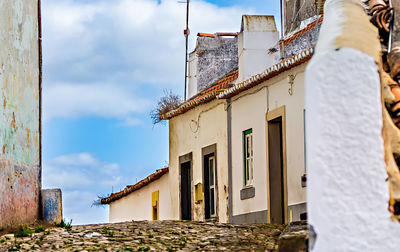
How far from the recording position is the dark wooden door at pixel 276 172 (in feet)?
54.3

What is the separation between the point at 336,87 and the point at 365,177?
0.45 metres

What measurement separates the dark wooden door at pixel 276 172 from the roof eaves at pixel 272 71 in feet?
2.96

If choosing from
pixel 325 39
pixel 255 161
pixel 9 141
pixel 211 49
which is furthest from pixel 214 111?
pixel 325 39

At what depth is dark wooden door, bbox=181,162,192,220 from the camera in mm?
21766

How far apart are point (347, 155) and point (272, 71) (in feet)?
40.4

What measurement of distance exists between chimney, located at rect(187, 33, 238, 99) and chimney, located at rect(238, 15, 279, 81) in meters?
4.30

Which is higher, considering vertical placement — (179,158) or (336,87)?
(179,158)

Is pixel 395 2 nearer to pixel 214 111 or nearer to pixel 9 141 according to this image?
pixel 9 141

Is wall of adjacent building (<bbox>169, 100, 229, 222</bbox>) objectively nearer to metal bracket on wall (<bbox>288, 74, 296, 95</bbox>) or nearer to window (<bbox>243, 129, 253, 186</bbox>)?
window (<bbox>243, 129, 253, 186</bbox>)

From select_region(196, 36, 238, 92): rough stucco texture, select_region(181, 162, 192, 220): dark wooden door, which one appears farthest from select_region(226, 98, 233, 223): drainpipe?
select_region(196, 36, 238, 92): rough stucco texture

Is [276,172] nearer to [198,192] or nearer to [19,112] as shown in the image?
[198,192]

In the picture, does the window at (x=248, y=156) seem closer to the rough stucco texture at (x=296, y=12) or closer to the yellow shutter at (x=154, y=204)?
the rough stucco texture at (x=296, y=12)

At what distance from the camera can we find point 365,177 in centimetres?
406

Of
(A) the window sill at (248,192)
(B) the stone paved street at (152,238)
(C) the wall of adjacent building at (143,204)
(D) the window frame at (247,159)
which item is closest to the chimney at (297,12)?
(C) the wall of adjacent building at (143,204)
